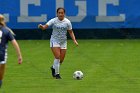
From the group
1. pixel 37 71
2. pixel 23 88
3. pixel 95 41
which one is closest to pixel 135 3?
pixel 95 41

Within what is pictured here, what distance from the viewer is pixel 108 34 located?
39.8 m

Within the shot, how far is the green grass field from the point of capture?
15484 millimetres

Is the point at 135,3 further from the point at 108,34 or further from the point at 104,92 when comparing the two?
the point at 104,92

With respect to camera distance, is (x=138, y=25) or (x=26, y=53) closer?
(x=26, y=53)

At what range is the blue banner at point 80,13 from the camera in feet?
128

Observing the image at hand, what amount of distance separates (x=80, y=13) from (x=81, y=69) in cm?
1879

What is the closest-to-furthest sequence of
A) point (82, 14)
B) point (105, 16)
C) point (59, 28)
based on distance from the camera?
point (59, 28) < point (105, 16) < point (82, 14)

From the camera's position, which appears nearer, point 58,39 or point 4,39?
point 4,39

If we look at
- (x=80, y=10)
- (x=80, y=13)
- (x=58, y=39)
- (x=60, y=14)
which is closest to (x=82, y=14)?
(x=80, y=13)

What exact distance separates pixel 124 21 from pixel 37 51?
1100 cm

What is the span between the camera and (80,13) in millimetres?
39156

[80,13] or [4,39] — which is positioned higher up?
[4,39]

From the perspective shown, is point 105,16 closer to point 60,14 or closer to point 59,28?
point 59,28

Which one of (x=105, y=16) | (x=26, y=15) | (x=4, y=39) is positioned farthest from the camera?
(x=26, y=15)
